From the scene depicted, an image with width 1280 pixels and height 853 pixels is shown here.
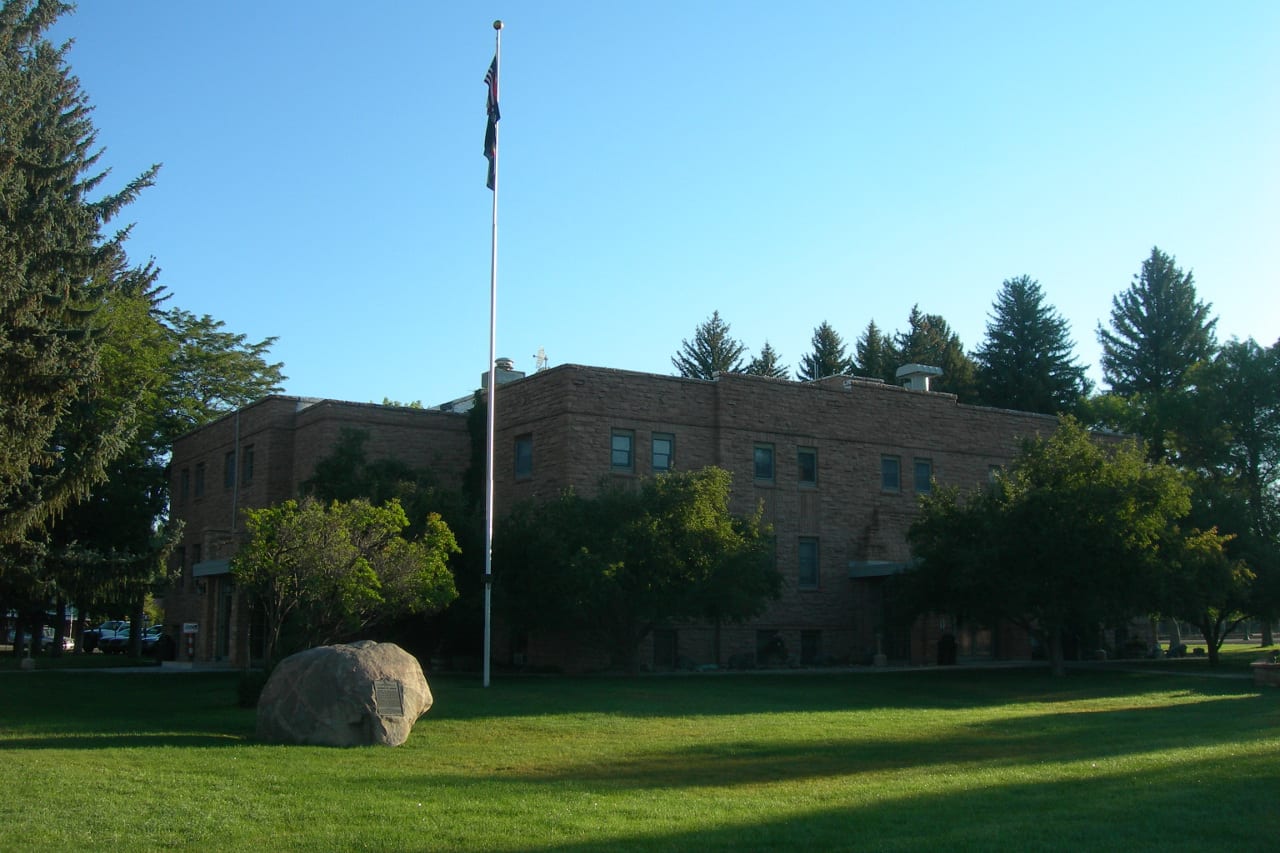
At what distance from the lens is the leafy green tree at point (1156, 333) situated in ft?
248

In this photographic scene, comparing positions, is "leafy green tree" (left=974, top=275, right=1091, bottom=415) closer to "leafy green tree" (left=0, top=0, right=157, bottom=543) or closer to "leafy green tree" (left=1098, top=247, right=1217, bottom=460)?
"leafy green tree" (left=1098, top=247, right=1217, bottom=460)

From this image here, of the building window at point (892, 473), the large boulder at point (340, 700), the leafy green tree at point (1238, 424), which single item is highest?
the leafy green tree at point (1238, 424)

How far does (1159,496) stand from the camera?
31.6 metres

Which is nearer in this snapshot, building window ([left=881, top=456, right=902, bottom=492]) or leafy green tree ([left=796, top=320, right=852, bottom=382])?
building window ([left=881, top=456, right=902, bottom=492])

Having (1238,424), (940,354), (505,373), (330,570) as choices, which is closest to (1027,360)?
(940,354)

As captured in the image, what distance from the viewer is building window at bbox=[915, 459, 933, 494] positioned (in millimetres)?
42594

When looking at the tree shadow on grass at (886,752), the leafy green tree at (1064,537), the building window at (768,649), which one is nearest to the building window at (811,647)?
the building window at (768,649)

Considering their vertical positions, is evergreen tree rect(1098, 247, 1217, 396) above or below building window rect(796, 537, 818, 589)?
above

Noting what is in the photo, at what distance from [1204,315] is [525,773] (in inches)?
2836

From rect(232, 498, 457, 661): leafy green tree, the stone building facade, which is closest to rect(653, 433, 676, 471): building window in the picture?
the stone building facade

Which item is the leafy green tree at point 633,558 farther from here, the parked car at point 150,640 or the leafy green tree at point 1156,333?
the leafy green tree at point 1156,333

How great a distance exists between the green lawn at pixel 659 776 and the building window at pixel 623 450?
34.3ft

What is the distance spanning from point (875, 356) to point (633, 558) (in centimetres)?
5186

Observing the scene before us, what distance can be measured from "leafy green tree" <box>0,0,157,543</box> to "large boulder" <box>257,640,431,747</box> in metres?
10.7
